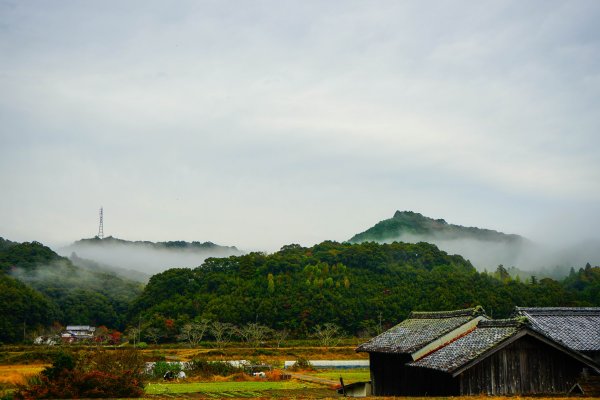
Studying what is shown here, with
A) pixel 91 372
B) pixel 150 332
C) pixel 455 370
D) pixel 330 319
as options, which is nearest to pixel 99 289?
pixel 150 332

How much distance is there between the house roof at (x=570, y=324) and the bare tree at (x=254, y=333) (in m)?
55.3

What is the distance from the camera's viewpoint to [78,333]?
3962 inches

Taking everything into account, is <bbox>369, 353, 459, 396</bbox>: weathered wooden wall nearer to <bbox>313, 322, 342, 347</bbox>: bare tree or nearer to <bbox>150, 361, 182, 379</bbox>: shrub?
<bbox>150, 361, 182, 379</bbox>: shrub

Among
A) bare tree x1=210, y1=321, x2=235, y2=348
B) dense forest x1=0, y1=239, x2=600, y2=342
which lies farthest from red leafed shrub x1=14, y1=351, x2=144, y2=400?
dense forest x1=0, y1=239, x2=600, y2=342

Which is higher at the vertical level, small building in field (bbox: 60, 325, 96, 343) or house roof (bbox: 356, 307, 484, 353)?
house roof (bbox: 356, 307, 484, 353)

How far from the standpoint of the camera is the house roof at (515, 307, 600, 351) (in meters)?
27.1

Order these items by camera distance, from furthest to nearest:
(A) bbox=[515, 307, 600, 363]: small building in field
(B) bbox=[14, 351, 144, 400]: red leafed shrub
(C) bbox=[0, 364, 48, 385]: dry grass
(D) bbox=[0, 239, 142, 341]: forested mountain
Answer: (D) bbox=[0, 239, 142, 341]: forested mountain < (C) bbox=[0, 364, 48, 385]: dry grass < (A) bbox=[515, 307, 600, 363]: small building in field < (B) bbox=[14, 351, 144, 400]: red leafed shrub

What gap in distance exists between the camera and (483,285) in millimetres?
100062

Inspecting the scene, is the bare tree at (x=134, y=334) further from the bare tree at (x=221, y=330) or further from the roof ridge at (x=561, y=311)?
the roof ridge at (x=561, y=311)

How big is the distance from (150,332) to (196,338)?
7.30 m

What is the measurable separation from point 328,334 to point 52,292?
193ft

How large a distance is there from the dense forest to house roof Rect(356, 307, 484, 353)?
2331 inches

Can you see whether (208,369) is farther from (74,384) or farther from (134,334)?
(134,334)

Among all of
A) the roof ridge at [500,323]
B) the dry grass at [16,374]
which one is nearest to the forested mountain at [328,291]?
the dry grass at [16,374]
